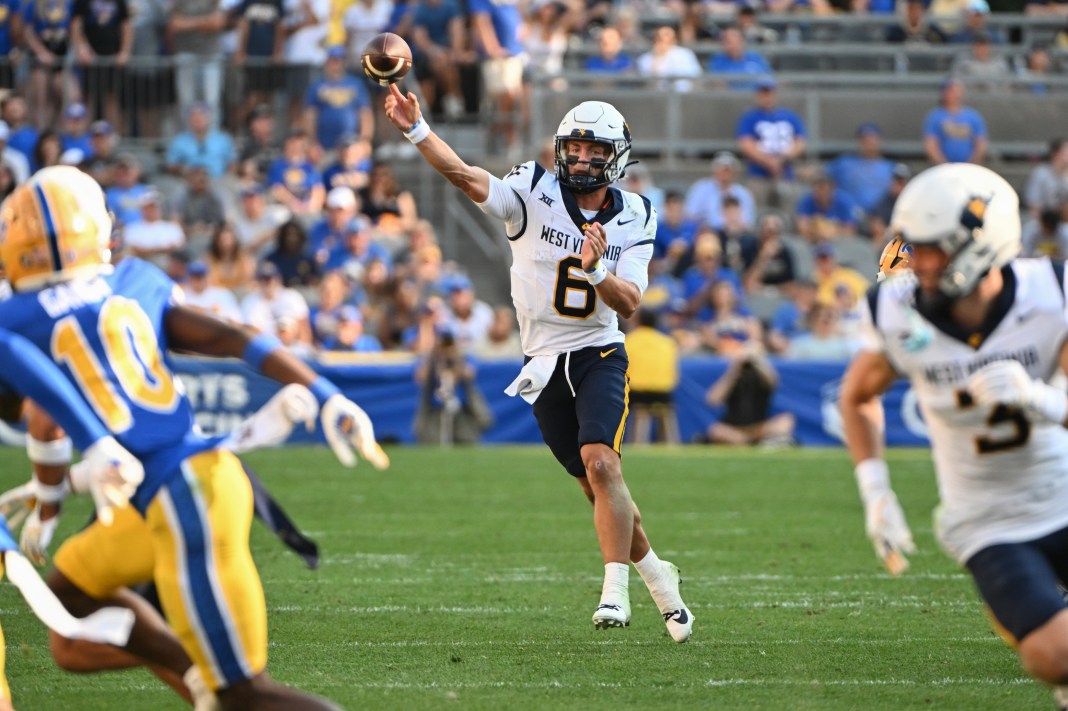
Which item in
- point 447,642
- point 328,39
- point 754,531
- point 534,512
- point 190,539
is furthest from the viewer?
point 328,39

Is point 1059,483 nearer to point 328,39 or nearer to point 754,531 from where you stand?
point 754,531

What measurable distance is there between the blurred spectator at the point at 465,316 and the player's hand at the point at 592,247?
9608 mm

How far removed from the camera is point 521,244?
7.02 meters

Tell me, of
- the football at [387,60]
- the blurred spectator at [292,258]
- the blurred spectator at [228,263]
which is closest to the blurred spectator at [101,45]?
the blurred spectator at [228,263]

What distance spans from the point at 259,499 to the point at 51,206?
960 mm

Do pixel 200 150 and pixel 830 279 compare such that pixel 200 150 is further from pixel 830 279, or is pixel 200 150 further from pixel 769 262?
pixel 830 279

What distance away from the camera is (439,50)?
1822 cm

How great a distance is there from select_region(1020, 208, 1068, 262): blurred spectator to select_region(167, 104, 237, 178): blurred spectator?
8523 mm

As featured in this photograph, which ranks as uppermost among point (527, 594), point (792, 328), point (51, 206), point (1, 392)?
point (51, 206)

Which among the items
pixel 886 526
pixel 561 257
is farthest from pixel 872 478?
pixel 561 257

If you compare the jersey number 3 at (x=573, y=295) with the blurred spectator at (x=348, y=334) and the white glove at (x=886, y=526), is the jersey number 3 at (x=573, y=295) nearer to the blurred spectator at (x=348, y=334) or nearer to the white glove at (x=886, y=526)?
the white glove at (x=886, y=526)

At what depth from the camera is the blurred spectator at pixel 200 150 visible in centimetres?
1783

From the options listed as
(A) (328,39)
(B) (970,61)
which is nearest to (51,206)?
(A) (328,39)

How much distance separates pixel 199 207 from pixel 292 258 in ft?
4.31
